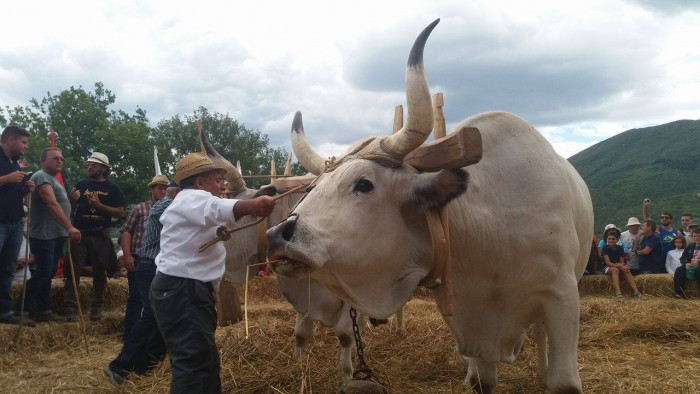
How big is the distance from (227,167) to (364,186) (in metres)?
3.44

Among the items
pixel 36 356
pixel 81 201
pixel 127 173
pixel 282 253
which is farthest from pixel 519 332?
pixel 127 173

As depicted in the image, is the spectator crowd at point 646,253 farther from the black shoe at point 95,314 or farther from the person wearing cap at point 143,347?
the black shoe at point 95,314

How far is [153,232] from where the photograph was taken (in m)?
5.86

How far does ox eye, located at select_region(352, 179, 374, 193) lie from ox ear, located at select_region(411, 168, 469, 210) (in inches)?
9.3

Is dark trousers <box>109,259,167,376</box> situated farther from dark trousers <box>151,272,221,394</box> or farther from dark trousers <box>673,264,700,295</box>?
dark trousers <box>673,264,700,295</box>

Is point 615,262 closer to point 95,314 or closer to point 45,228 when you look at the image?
point 95,314

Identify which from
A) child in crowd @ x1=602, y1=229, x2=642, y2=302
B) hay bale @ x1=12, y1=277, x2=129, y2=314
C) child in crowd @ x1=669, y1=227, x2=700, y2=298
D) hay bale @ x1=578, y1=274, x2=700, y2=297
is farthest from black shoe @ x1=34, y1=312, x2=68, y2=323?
child in crowd @ x1=669, y1=227, x2=700, y2=298

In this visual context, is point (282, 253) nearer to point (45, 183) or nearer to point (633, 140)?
point (45, 183)

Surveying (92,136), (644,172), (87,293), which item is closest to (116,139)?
(92,136)

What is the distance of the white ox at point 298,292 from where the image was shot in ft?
18.9

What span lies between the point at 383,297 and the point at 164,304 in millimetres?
1524

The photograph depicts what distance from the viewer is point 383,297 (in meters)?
3.12

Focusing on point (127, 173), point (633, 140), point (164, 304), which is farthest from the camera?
point (633, 140)

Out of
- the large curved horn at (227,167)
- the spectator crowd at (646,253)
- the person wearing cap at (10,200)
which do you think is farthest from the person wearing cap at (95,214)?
the spectator crowd at (646,253)
